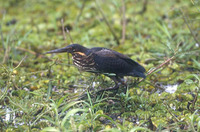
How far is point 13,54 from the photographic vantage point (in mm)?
5613

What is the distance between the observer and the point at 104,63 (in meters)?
4.05

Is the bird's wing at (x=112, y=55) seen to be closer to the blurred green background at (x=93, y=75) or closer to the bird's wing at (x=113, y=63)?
the bird's wing at (x=113, y=63)

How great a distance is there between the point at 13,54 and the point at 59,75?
3.86ft

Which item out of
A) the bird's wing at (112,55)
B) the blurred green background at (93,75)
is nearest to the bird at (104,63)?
the bird's wing at (112,55)

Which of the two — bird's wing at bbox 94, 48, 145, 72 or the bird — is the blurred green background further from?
bird's wing at bbox 94, 48, 145, 72

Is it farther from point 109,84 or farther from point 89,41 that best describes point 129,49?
point 109,84

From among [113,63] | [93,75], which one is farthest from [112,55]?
[93,75]

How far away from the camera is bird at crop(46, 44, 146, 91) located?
406cm

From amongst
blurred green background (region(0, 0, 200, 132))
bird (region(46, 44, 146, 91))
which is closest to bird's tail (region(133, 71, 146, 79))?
bird (region(46, 44, 146, 91))

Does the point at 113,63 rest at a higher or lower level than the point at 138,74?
higher

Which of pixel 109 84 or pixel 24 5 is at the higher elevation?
pixel 24 5

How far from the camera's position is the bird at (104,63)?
406 cm

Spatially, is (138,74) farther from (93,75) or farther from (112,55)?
(93,75)

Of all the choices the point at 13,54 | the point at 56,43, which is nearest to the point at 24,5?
the point at 56,43
